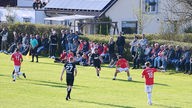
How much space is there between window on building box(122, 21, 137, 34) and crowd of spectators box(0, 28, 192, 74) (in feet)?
37.0

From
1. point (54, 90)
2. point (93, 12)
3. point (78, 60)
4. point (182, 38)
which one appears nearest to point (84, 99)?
point (54, 90)

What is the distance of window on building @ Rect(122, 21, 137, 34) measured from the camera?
5733cm

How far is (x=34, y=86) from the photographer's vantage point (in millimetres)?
28828

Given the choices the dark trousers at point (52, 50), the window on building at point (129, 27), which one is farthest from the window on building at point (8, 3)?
the dark trousers at point (52, 50)

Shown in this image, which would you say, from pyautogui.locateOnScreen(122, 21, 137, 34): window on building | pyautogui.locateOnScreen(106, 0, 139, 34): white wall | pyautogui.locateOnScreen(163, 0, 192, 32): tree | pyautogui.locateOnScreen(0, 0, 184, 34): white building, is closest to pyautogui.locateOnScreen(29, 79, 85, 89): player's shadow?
pyautogui.locateOnScreen(163, 0, 192, 32): tree

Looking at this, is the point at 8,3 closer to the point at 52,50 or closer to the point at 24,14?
the point at 24,14

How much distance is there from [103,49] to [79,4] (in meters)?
19.2

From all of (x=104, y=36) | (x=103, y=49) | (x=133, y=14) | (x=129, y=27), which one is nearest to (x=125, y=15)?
(x=133, y=14)

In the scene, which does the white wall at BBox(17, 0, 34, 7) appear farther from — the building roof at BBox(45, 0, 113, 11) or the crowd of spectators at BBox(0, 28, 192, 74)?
the crowd of spectators at BBox(0, 28, 192, 74)

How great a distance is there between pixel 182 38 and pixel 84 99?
21454 mm

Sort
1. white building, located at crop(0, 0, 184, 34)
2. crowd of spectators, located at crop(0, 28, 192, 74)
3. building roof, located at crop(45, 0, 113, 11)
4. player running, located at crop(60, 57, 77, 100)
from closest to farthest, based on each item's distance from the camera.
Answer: player running, located at crop(60, 57, 77, 100)
crowd of spectators, located at crop(0, 28, 192, 74)
white building, located at crop(0, 0, 184, 34)
building roof, located at crop(45, 0, 113, 11)

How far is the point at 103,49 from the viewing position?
139 ft

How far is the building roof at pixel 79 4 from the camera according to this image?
5794cm

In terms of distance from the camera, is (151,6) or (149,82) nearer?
(149,82)
